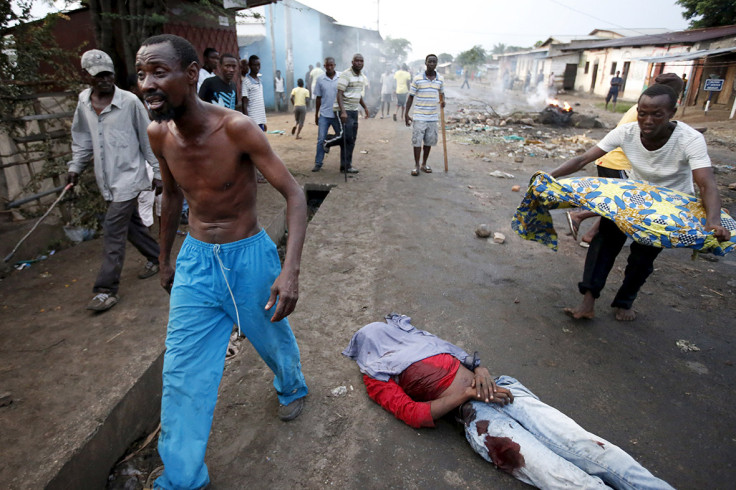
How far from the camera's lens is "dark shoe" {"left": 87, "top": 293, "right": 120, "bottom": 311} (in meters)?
3.33

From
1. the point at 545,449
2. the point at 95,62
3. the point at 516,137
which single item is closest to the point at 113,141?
the point at 95,62

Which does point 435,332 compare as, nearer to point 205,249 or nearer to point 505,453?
point 505,453

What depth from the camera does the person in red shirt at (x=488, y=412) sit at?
70.8 inches

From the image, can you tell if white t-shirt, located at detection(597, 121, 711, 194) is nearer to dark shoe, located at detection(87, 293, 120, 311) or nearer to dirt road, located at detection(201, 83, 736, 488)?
dirt road, located at detection(201, 83, 736, 488)

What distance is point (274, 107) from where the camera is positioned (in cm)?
1805

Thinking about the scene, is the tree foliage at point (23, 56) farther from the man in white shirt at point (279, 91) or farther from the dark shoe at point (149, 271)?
the man in white shirt at point (279, 91)

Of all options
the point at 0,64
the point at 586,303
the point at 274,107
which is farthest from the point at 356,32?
the point at 586,303

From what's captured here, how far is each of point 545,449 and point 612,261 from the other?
1798mm

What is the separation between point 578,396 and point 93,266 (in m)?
4.30

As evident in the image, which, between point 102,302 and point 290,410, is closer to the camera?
point 290,410

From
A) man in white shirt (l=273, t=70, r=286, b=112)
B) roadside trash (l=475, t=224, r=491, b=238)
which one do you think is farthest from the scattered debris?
man in white shirt (l=273, t=70, r=286, b=112)

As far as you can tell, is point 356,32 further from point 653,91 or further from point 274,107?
point 653,91

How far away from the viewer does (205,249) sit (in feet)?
6.18

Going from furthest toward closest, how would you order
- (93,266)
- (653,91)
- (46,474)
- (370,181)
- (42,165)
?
(370,181) < (42,165) < (93,266) < (653,91) < (46,474)
